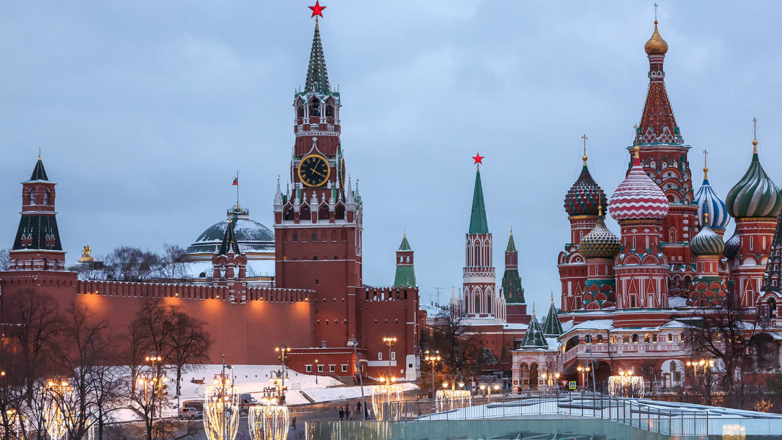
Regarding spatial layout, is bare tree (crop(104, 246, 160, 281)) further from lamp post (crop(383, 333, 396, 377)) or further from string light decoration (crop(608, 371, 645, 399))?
string light decoration (crop(608, 371, 645, 399))

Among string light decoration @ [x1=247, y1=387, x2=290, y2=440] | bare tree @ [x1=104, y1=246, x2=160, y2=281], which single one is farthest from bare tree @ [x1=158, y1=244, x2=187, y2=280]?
string light decoration @ [x1=247, y1=387, x2=290, y2=440]

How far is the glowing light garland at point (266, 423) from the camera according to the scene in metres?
63.8

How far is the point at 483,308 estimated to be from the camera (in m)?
154

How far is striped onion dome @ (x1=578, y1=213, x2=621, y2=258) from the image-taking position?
10400 cm

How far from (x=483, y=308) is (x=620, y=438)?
109m

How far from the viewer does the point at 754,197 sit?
101m

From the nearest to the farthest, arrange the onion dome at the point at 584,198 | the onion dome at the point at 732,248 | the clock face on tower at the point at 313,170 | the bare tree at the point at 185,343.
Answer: the bare tree at the point at 185,343
the onion dome at the point at 732,248
the onion dome at the point at 584,198
the clock face on tower at the point at 313,170

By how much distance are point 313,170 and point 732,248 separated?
28.7 metres

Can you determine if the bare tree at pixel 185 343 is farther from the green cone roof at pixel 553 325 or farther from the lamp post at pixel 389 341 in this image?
the green cone roof at pixel 553 325

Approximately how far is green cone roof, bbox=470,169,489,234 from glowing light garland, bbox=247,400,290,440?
84.0 m

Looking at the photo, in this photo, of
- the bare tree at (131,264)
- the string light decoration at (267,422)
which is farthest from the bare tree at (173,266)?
the string light decoration at (267,422)

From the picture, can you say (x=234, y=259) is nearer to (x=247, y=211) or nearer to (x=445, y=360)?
(x=445, y=360)

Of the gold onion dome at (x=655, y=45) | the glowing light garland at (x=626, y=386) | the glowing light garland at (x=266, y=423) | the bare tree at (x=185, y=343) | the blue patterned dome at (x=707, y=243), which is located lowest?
the glowing light garland at (x=266, y=423)

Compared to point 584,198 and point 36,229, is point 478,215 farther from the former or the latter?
point 36,229
